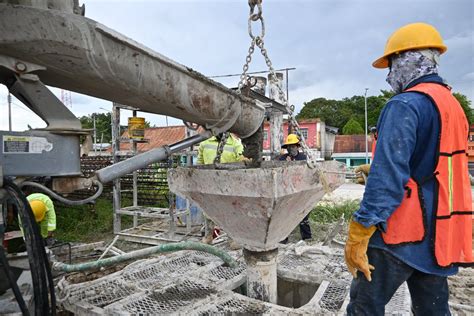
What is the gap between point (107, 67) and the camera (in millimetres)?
1843

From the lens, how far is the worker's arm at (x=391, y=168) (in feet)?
5.88

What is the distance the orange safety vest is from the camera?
72.7 inches

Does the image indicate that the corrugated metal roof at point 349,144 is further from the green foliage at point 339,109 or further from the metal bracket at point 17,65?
the metal bracket at point 17,65

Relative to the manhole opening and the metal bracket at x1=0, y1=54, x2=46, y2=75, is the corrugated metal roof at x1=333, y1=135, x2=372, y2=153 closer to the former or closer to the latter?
the manhole opening

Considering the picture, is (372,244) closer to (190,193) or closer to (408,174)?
(408,174)

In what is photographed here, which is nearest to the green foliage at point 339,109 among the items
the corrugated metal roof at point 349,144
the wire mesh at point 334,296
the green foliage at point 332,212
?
the corrugated metal roof at point 349,144

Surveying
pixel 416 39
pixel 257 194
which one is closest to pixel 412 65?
Answer: pixel 416 39

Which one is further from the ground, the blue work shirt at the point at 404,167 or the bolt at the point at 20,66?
the bolt at the point at 20,66

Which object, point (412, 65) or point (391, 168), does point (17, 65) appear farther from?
point (412, 65)

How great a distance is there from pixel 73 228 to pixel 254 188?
636 cm

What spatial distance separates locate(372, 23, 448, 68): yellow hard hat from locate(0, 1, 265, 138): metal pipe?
1111mm

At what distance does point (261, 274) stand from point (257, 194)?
97cm

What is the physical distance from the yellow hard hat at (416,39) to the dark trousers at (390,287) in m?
1.15

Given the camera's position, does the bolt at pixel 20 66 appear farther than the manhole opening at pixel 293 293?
No
